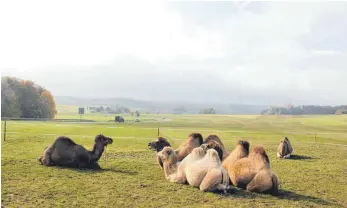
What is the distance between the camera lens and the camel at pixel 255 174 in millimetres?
10117

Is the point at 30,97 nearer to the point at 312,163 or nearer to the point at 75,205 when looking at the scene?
the point at 312,163

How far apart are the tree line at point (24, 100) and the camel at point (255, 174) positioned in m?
40.2

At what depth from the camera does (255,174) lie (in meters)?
10.4

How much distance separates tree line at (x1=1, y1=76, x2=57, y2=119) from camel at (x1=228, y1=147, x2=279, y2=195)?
4023 cm

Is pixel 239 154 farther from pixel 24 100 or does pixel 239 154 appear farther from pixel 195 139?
pixel 24 100

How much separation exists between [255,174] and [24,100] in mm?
46813

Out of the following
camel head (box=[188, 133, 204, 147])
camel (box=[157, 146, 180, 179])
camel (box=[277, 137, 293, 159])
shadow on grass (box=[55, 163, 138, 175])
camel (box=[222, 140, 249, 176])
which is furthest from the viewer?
A: camel (box=[277, 137, 293, 159])

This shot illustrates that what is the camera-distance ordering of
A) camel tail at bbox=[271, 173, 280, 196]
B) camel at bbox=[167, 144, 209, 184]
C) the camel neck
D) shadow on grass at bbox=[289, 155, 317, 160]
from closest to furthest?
camel tail at bbox=[271, 173, 280, 196], camel at bbox=[167, 144, 209, 184], the camel neck, shadow on grass at bbox=[289, 155, 317, 160]

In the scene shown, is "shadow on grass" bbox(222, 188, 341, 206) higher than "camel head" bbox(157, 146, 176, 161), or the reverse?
"camel head" bbox(157, 146, 176, 161)

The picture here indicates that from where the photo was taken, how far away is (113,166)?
44.9 feet

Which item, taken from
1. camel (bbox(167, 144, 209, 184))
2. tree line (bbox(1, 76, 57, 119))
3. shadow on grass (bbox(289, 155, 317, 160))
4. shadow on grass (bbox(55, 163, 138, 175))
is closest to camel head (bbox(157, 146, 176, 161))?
camel (bbox(167, 144, 209, 184))

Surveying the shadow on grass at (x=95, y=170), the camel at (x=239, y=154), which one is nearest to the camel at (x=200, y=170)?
the camel at (x=239, y=154)

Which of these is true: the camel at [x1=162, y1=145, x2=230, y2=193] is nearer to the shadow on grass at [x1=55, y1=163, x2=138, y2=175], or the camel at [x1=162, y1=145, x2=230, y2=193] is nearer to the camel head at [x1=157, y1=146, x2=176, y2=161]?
the camel head at [x1=157, y1=146, x2=176, y2=161]

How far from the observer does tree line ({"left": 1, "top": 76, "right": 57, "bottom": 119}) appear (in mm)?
47469
